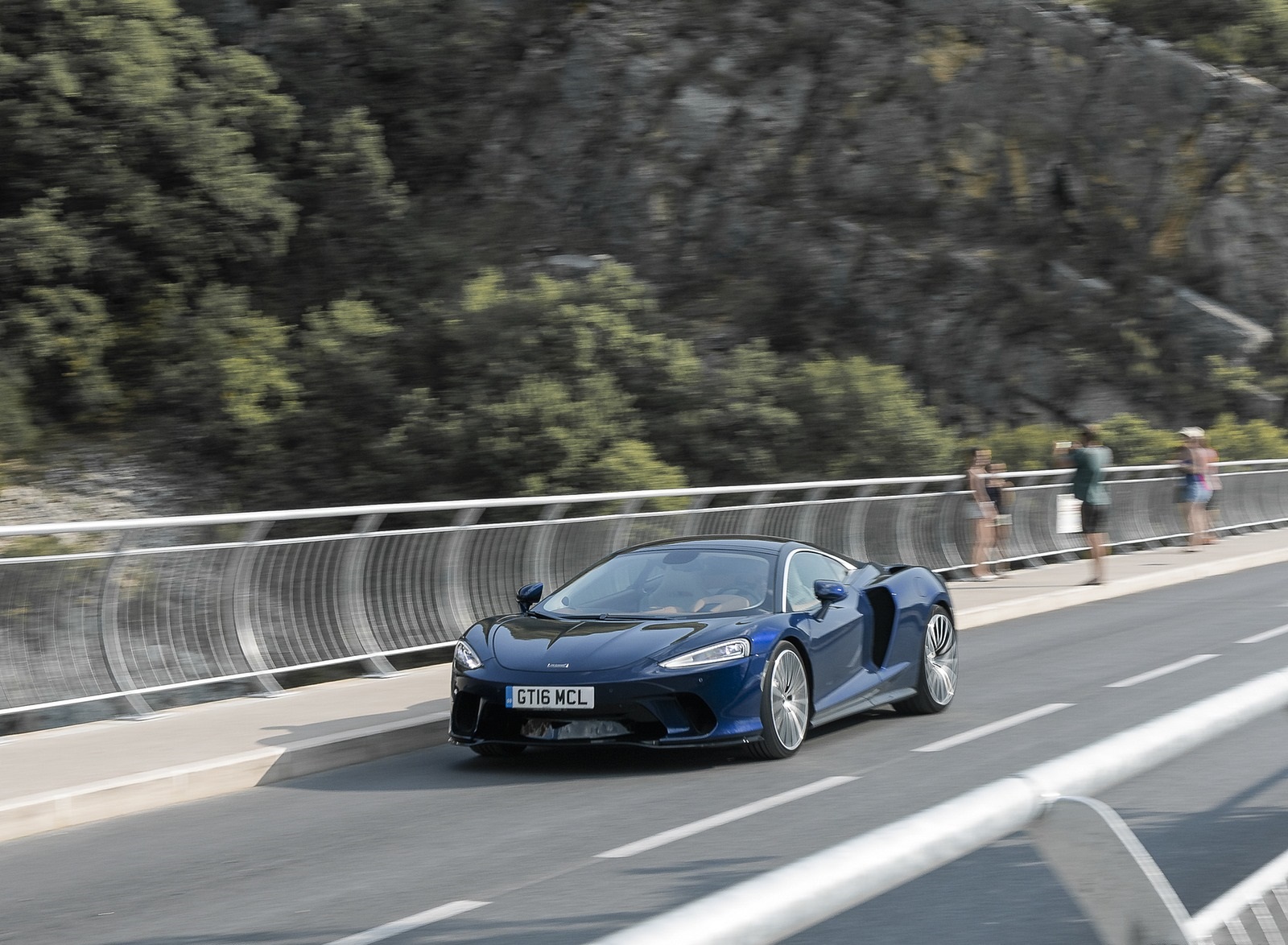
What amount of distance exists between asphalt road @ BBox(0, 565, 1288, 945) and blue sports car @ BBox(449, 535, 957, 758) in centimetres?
26

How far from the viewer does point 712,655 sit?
367 inches

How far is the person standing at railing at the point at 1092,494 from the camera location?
20.4 metres

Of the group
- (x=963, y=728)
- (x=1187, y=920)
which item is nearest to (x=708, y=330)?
(x=963, y=728)

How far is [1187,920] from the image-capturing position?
256 cm

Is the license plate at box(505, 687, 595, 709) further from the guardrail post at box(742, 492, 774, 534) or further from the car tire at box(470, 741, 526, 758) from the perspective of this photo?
the guardrail post at box(742, 492, 774, 534)

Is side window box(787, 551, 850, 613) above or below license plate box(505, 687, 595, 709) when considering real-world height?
above

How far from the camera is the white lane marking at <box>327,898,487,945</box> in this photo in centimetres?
573

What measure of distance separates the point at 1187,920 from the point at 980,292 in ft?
151

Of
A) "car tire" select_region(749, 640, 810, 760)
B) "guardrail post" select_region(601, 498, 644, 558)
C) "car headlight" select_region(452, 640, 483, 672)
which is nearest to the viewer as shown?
"car tire" select_region(749, 640, 810, 760)

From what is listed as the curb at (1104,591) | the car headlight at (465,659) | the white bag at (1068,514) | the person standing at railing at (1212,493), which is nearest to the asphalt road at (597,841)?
the car headlight at (465,659)

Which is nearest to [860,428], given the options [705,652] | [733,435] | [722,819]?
[733,435]

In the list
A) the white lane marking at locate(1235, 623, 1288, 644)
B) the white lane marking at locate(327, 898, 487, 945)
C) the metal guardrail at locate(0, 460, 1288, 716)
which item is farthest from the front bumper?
the white lane marking at locate(1235, 623, 1288, 644)

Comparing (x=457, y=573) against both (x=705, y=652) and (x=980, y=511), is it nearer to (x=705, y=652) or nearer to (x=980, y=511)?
(x=705, y=652)

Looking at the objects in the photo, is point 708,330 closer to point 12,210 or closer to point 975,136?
point 975,136
